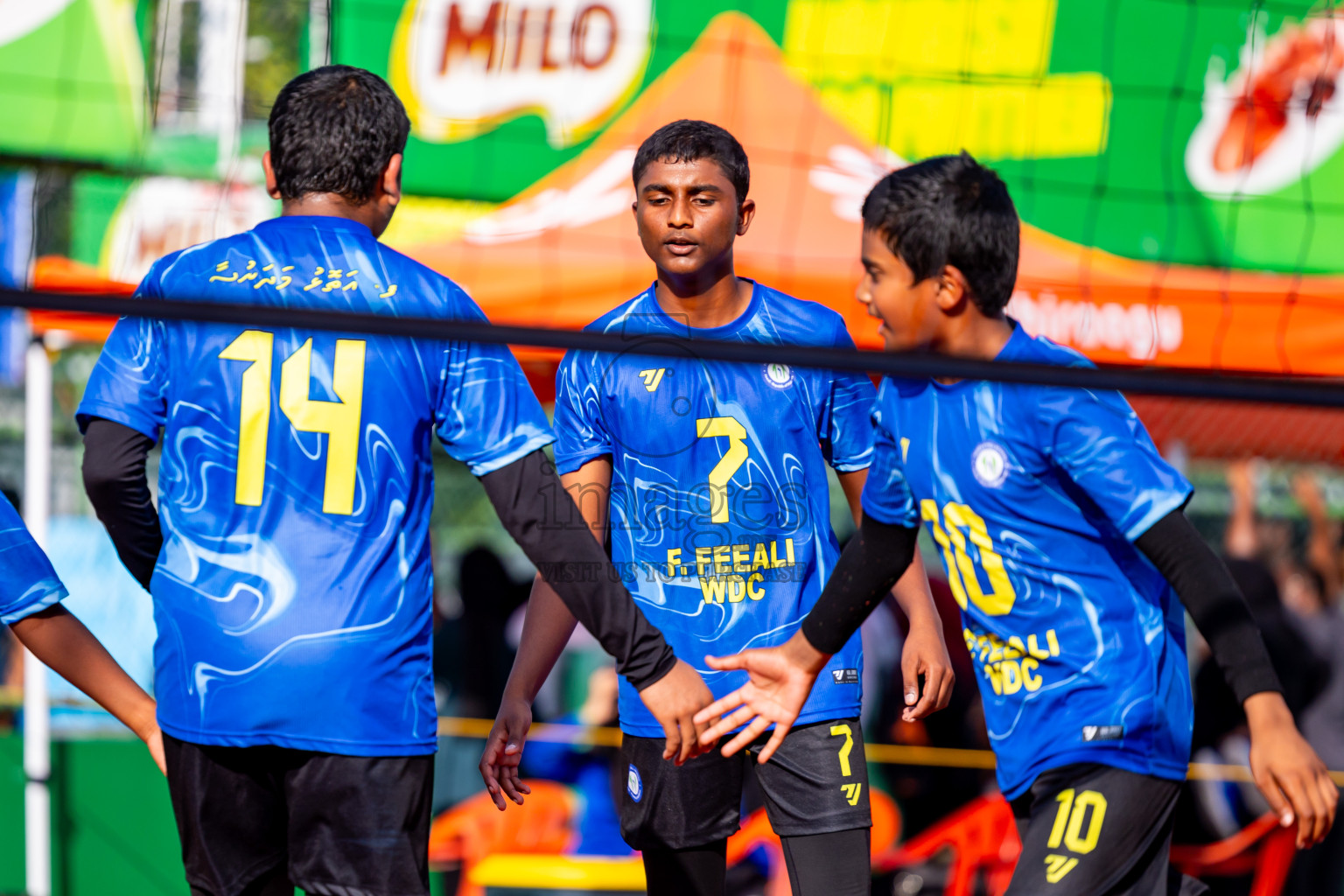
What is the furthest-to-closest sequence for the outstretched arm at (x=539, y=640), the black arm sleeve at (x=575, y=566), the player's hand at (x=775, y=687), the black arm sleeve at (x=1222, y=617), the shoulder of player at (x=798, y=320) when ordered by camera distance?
the shoulder of player at (x=798, y=320) → the outstretched arm at (x=539, y=640) → the player's hand at (x=775, y=687) → the black arm sleeve at (x=575, y=566) → the black arm sleeve at (x=1222, y=617)

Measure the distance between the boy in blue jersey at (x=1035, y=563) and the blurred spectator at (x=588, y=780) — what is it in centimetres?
319

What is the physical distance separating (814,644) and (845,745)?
1.16ft

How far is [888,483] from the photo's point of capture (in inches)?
102

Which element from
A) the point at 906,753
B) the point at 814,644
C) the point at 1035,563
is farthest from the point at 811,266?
the point at 1035,563

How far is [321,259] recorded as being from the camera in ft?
7.93

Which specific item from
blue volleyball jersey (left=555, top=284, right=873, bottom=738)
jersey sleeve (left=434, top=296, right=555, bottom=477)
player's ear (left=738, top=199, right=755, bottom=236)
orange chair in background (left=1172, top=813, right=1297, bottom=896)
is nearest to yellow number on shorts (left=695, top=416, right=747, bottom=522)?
blue volleyball jersey (left=555, top=284, right=873, bottom=738)

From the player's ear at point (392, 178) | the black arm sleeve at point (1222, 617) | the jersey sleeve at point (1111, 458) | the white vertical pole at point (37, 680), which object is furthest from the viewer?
the white vertical pole at point (37, 680)

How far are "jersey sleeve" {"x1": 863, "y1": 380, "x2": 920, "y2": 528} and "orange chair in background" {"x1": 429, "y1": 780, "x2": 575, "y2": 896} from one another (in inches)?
135

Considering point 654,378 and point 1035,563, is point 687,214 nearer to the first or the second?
point 654,378

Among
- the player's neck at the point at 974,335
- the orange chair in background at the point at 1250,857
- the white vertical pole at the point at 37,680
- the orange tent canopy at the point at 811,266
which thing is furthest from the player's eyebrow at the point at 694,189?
the orange chair in background at the point at 1250,857

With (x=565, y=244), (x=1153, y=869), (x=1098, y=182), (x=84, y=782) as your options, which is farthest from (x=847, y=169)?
(x=84, y=782)

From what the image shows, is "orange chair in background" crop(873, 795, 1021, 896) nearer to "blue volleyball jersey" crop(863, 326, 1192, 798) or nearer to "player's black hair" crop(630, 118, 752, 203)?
"blue volleyball jersey" crop(863, 326, 1192, 798)

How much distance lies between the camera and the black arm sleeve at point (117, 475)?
2.40 metres

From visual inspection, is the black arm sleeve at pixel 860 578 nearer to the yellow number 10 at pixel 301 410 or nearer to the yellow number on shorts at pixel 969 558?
the yellow number on shorts at pixel 969 558
